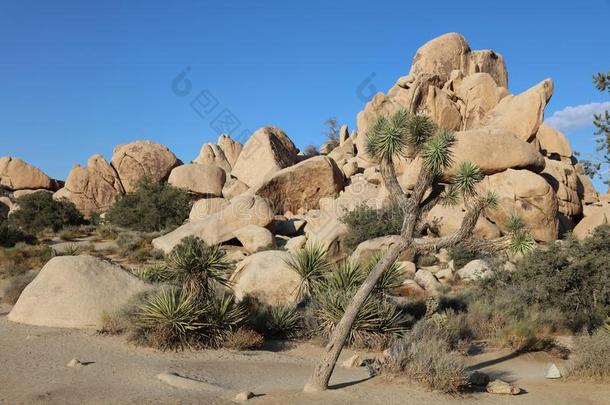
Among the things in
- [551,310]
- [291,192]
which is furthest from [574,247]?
[291,192]

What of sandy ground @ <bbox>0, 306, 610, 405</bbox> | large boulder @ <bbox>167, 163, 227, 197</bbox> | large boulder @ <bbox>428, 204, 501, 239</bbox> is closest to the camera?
sandy ground @ <bbox>0, 306, 610, 405</bbox>

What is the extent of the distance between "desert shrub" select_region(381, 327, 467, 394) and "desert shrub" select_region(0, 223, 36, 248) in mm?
21446

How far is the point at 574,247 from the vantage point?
50.0 feet

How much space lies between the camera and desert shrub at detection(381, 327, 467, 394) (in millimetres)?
7930

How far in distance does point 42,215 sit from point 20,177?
18.0 metres

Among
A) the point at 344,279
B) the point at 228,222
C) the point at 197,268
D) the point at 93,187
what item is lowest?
the point at 344,279

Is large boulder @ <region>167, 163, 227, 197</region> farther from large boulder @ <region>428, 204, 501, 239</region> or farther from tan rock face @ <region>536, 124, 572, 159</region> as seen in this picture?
tan rock face @ <region>536, 124, 572, 159</region>

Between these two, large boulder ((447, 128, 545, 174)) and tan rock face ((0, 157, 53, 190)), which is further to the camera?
tan rock face ((0, 157, 53, 190))

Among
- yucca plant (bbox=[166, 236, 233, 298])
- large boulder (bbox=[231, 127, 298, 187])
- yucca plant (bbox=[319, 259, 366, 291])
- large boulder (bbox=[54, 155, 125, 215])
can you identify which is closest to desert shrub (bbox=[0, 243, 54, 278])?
yucca plant (bbox=[166, 236, 233, 298])

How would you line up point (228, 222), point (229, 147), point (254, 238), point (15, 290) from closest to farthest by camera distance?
1. point (15, 290)
2. point (254, 238)
3. point (228, 222)
4. point (229, 147)

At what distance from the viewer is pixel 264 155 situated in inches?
1457

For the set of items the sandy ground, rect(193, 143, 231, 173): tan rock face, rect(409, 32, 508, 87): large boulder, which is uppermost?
rect(409, 32, 508, 87): large boulder

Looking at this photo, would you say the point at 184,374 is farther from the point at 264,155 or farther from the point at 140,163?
the point at 140,163

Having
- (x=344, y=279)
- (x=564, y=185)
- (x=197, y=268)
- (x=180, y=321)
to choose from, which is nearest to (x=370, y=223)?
(x=564, y=185)
